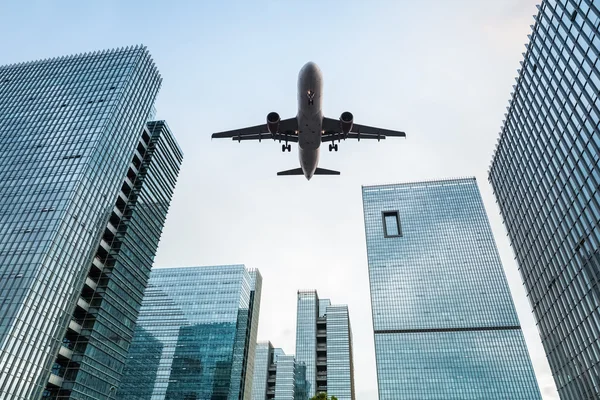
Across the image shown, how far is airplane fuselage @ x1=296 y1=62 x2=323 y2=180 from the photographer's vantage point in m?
29.6

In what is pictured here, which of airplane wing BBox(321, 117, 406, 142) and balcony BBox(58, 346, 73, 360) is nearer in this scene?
airplane wing BBox(321, 117, 406, 142)

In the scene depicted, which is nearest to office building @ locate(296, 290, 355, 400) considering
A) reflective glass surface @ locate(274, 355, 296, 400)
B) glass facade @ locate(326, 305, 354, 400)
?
glass facade @ locate(326, 305, 354, 400)

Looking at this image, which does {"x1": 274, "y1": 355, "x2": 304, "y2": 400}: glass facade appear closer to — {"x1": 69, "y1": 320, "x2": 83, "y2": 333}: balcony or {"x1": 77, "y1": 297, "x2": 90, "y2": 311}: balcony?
{"x1": 77, "y1": 297, "x2": 90, "y2": 311}: balcony

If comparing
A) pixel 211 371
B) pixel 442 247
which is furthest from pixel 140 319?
pixel 442 247

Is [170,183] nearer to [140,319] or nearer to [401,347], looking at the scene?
[140,319]

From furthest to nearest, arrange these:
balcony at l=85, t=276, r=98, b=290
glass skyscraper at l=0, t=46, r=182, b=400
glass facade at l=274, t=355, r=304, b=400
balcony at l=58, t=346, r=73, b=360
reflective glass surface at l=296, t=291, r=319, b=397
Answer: reflective glass surface at l=296, t=291, r=319, b=397
glass facade at l=274, t=355, r=304, b=400
balcony at l=85, t=276, r=98, b=290
balcony at l=58, t=346, r=73, b=360
glass skyscraper at l=0, t=46, r=182, b=400

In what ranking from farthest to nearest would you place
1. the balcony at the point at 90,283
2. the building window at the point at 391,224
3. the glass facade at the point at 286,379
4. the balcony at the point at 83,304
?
the building window at the point at 391,224 < the glass facade at the point at 286,379 < the balcony at the point at 90,283 < the balcony at the point at 83,304

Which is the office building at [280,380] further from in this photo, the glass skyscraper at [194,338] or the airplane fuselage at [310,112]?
the airplane fuselage at [310,112]

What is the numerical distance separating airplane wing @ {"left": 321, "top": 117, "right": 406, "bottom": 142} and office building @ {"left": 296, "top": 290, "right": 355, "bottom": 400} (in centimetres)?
14957

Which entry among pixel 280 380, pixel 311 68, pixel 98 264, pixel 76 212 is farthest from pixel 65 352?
pixel 280 380

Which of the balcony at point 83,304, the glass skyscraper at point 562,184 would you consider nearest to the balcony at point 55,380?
the balcony at point 83,304

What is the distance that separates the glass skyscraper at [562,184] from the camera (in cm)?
4569

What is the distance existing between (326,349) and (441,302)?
2386 inches

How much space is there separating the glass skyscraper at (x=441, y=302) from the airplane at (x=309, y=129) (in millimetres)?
117521
